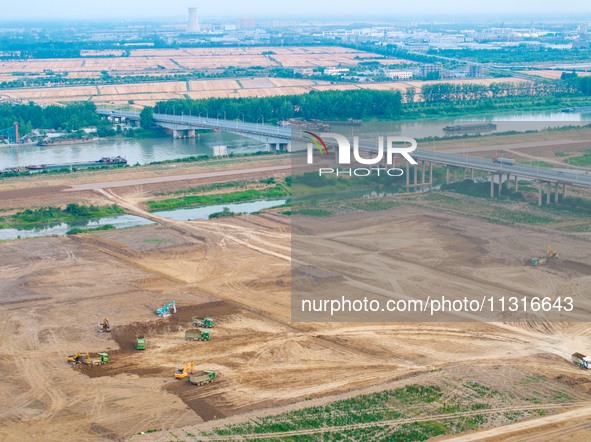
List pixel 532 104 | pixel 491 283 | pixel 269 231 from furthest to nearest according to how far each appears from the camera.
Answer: pixel 532 104 < pixel 269 231 < pixel 491 283

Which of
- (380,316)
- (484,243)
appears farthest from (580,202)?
(380,316)

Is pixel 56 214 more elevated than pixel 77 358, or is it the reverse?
pixel 77 358

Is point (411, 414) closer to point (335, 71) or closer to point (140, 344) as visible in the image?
point (140, 344)

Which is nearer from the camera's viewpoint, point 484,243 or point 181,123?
point 484,243

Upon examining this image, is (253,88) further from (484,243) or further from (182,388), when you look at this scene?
(182,388)

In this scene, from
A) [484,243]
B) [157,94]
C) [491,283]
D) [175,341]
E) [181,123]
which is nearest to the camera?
[175,341]

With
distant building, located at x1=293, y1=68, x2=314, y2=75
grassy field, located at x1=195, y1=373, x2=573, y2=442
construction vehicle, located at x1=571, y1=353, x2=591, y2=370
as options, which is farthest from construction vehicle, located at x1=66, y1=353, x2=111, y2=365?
distant building, located at x1=293, y1=68, x2=314, y2=75

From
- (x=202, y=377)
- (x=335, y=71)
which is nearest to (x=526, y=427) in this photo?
(x=202, y=377)

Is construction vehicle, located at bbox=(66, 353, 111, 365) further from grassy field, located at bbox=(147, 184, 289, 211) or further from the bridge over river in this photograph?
the bridge over river
